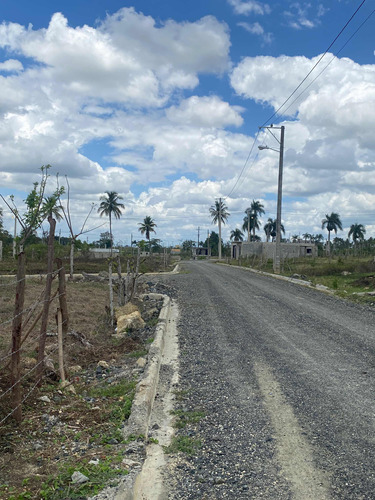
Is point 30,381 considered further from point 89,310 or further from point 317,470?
point 89,310

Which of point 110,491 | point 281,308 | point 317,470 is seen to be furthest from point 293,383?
point 281,308

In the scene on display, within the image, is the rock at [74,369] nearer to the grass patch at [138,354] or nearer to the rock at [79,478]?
the grass patch at [138,354]

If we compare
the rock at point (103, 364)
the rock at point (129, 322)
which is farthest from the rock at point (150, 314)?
the rock at point (103, 364)

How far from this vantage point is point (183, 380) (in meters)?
7.06

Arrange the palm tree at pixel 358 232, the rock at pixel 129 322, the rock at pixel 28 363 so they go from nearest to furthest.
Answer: the rock at pixel 28 363 < the rock at pixel 129 322 < the palm tree at pixel 358 232

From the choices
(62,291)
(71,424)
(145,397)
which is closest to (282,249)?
(62,291)

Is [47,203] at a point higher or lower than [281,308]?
higher

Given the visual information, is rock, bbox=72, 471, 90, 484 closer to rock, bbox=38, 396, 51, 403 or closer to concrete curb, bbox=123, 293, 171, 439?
concrete curb, bbox=123, 293, 171, 439

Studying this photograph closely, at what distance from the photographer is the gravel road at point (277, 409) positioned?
3908 mm

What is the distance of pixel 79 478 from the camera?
3615 millimetres

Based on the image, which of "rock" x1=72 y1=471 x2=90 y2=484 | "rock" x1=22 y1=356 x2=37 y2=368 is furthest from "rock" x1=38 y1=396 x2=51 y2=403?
"rock" x1=72 y1=471 x2=90 y2=484

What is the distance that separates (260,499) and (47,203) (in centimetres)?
434

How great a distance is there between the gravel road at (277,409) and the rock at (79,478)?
0.67 metres

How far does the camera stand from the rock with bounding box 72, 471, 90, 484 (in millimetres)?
3588
